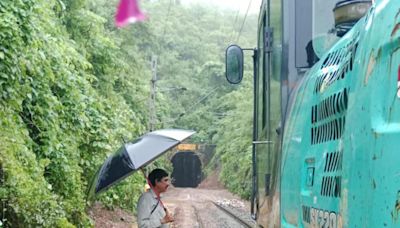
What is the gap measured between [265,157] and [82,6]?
530 inches

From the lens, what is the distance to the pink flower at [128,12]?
4.12ft

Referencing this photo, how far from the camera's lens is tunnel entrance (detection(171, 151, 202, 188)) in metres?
55.7

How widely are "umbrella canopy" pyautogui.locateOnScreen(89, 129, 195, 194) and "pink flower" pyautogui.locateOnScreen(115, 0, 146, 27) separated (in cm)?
459

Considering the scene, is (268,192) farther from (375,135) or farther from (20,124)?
(20,124)

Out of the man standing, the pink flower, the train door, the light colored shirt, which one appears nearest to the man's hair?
the man standing

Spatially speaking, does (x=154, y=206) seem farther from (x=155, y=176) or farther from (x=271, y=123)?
(x=271, y=123)

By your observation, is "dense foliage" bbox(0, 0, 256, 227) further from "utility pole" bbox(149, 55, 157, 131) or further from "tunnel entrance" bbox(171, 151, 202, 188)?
"tunnel entrance" bbox(171, 151, 202, 188)

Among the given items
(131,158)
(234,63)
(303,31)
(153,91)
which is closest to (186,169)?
(153,91)

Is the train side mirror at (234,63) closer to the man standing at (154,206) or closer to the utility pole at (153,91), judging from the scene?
the man standing at (154,206)

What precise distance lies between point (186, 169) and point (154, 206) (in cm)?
5114

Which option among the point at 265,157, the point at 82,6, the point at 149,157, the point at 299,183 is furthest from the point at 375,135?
the point at 82,6

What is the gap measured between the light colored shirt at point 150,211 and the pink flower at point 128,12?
14.8ft

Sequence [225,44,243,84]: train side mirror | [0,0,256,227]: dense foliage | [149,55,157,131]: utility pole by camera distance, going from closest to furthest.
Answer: [225,44,243,84]: train side mirror, [0,0,256,227]: dense foliage, [149,55,157,131]: utility pole

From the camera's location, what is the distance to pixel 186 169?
56.7 meters
